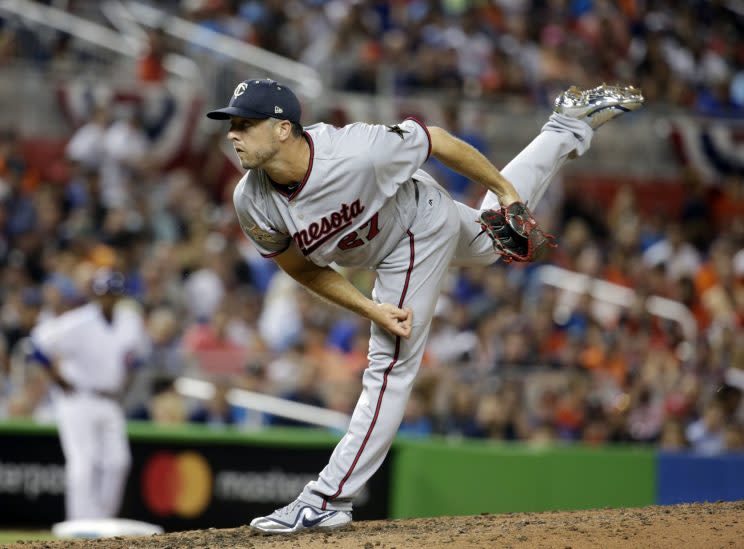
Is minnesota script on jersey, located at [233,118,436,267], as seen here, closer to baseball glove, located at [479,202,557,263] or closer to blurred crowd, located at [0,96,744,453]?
baseball glove, located at [479,202,557,263]

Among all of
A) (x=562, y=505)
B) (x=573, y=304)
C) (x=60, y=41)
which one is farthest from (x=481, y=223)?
(x=60, y=41)

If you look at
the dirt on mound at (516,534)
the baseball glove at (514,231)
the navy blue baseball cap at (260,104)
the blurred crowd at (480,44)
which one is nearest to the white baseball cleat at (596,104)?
the baseball glove at (514,231)

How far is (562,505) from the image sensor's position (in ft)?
32.6

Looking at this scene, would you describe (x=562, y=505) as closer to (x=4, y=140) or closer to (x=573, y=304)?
(x=573, y=304)

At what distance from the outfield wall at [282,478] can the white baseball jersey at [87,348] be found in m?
0.58

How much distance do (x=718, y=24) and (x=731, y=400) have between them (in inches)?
378

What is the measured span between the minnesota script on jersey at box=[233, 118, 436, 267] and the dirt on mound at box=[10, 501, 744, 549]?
4.25ft

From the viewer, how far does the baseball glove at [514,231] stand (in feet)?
19.1

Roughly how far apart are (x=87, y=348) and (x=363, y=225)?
201 inches

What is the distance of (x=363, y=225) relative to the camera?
5.66m

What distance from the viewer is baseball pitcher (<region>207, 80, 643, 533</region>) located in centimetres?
547

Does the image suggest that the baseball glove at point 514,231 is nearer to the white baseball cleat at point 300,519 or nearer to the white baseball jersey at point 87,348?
the white baseball cleat at point 300,519

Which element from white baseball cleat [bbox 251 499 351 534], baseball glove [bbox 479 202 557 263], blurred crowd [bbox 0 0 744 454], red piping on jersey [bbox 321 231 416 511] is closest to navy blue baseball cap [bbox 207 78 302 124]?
red piping on jersey [bbox 321 231 416 511]

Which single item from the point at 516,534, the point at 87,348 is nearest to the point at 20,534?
the point at 87,348
